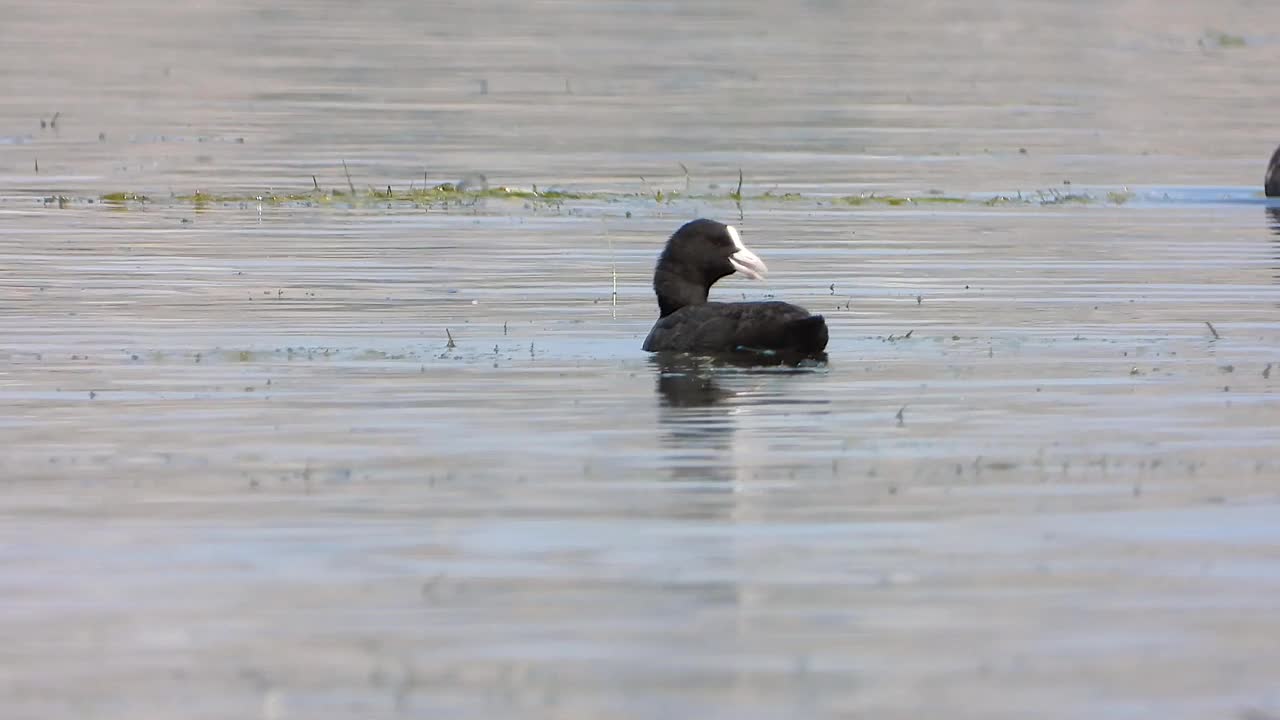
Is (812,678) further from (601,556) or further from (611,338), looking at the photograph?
(611,338)

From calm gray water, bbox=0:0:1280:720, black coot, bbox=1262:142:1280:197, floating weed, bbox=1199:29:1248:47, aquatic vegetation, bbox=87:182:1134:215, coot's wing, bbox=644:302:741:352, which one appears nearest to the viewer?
calm gray water, bbox=0:0:1280:720

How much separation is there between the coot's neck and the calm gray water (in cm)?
67

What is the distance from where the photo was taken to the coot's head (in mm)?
19938

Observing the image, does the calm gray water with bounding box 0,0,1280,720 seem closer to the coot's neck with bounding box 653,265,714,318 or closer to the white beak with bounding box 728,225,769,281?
the coot's neck with bounding box 653,265,714,318

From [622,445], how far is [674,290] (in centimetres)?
583

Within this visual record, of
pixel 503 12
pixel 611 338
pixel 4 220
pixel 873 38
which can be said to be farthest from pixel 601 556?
pixel 503 12

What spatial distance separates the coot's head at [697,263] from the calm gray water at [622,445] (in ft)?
2.34

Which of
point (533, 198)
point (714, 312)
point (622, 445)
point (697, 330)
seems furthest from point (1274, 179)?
point (622, 445)

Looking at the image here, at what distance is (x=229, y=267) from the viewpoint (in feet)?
80.7

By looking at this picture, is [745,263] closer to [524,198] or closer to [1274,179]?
[524,198]

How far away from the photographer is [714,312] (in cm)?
1850

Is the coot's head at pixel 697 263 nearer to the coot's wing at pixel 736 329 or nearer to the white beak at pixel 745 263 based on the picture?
the white beak at pixel 745 263

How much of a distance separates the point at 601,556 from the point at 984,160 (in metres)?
27.7

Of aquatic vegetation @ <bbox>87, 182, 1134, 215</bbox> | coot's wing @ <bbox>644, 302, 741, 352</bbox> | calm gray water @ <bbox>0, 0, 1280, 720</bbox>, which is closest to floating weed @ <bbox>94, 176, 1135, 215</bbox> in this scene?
aquatic vegetation @ <bbox>87, 182, 1134, 215</bbox>
